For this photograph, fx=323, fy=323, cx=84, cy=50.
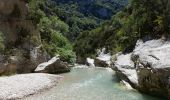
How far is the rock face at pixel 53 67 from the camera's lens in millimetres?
52594

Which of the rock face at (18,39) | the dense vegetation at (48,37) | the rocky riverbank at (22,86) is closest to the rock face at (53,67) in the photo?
the rock face at (18,39)

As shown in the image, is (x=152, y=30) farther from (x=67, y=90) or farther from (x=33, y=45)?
(x=33, y=45)

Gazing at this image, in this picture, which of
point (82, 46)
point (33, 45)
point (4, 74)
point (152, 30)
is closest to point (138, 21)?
point (152, 30)

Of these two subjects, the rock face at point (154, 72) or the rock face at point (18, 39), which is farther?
the rock face at point (18, 39)

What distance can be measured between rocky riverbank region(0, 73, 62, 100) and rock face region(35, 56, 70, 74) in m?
9.36

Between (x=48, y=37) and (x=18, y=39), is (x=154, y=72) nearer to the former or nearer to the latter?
(x=18, y=39)

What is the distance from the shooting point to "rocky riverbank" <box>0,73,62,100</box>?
99.8ft

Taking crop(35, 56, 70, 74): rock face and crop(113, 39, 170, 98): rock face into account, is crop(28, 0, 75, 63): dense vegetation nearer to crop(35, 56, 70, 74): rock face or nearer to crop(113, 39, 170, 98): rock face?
crop(35, 56, 70, 74): rock face

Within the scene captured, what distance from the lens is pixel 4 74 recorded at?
45438mm

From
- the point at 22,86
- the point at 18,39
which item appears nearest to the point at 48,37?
the point at 18,39

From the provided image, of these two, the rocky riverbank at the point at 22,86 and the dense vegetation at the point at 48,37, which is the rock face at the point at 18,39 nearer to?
the dense vegetation at the point at 48,37

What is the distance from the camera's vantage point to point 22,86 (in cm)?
3481

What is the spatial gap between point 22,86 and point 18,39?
18361mm

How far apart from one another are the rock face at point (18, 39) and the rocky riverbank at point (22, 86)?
7991 mm
